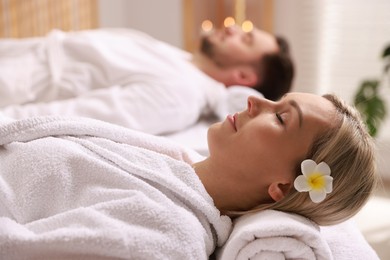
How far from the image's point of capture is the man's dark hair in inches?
92.9

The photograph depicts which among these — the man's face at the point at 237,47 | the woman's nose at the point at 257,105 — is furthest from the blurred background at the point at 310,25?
the woman's nose at the point at 257,105

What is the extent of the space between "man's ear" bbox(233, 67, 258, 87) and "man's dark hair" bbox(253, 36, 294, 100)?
35 mm

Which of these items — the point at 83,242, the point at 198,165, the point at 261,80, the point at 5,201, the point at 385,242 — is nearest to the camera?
the point at 83,242

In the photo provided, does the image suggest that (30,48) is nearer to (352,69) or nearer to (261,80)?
(261,80)

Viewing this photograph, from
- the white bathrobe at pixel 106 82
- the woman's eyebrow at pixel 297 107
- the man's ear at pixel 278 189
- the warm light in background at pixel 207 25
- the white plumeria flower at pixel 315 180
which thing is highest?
the woman's eyebrow at pixel 297 107

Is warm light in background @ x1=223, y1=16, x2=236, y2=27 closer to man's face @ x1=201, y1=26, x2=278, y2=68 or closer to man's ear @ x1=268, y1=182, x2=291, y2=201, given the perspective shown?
man's face @ x1=201, y1=26, x2=278, y2=68

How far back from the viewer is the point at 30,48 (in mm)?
2186

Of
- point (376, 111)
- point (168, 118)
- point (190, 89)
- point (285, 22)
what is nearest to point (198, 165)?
point (168, 118)

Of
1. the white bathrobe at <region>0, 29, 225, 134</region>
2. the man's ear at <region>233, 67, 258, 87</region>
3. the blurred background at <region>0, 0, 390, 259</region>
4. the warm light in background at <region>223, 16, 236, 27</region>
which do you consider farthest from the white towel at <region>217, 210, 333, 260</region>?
the warm light in background at <region>223, 16, 236, 27</region>

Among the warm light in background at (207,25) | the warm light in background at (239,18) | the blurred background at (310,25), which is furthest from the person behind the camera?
the warm light in background at (207,25)

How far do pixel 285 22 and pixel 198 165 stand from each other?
2.27 meters

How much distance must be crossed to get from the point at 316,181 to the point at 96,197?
393 mm

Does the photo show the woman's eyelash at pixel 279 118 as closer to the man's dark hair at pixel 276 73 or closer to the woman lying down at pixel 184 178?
the woman lying down at pixel 184 178

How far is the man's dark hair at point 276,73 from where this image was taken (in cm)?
236
